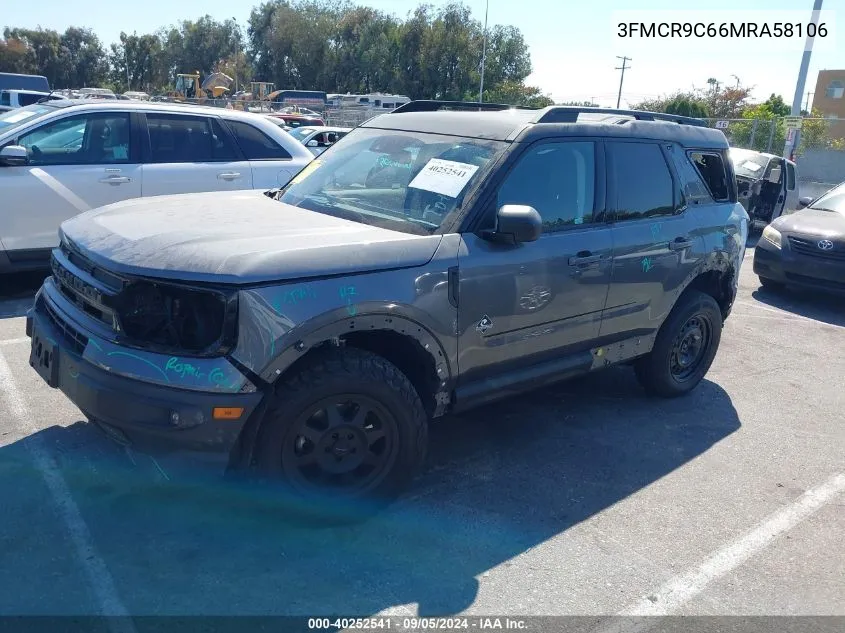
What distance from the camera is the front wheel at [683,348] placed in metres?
5.09

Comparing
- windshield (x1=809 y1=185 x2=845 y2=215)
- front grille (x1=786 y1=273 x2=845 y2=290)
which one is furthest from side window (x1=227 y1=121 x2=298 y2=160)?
windshield (x1=809 y1=185 x2=845 y2=215)

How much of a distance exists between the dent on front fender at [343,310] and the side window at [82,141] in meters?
4.73

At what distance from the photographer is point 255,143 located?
7613 mm

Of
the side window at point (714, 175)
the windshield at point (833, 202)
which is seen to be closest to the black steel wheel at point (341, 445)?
the side window at point (714, 175)

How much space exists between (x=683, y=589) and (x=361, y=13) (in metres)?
69.0

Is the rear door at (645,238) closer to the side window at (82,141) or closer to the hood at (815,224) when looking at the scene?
the hood at (815,224)

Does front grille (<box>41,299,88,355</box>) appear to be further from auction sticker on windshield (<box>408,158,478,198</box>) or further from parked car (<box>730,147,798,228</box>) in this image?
parked car (<box>730,147,798,228</box>)

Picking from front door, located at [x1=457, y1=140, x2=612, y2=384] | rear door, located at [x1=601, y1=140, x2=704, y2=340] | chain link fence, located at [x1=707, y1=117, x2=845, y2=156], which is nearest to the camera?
front door, located at [x1=457, y1=140, x2=612, y2=384]

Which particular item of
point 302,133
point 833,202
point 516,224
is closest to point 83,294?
point 516,224

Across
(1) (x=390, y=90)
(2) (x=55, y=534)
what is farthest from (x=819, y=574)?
(1) (x=390, y=90)

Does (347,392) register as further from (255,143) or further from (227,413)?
(255,143)

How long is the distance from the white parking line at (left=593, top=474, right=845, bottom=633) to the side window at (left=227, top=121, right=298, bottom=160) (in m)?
5.81

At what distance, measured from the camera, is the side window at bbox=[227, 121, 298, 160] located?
24.7ft

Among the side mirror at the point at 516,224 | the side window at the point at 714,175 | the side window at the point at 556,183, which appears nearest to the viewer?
the side mirror at the point at 516,224
